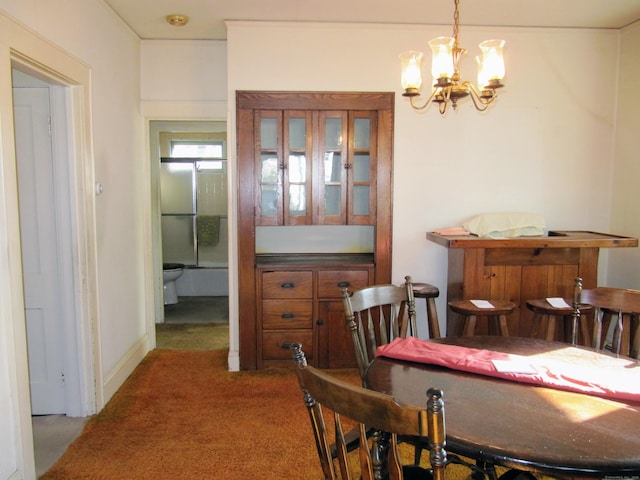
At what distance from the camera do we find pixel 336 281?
368 centimetres

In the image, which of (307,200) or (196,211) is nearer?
(307,200)

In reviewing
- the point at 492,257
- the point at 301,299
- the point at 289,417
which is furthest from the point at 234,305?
the point at 492,257

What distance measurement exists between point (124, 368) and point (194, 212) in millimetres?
3343

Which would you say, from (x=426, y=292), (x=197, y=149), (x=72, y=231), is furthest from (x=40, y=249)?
(x=197, y=149)

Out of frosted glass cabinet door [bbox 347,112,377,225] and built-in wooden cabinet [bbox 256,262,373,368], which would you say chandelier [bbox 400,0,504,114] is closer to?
frosted glass cabinet door [bbox 347,112,377,225]

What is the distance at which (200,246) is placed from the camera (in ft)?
21.6

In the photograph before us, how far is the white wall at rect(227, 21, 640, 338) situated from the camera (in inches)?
142

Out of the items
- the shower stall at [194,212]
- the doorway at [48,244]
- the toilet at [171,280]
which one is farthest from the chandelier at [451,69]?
the shower stall at [194,212]

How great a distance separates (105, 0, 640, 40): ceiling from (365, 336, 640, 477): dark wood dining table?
96.0 inches

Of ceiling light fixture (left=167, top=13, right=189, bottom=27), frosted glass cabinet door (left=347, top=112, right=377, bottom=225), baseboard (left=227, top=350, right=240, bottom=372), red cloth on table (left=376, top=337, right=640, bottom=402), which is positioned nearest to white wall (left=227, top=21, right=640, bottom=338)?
frosted glass cabinet door (left=347, top=112, right=377, bottom=225)

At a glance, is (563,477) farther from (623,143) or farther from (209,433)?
(623,143)

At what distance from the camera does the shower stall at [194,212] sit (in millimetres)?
6543

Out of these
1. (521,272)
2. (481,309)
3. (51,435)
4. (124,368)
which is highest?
(521,272)

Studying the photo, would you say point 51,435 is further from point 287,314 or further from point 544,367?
point 544,367
